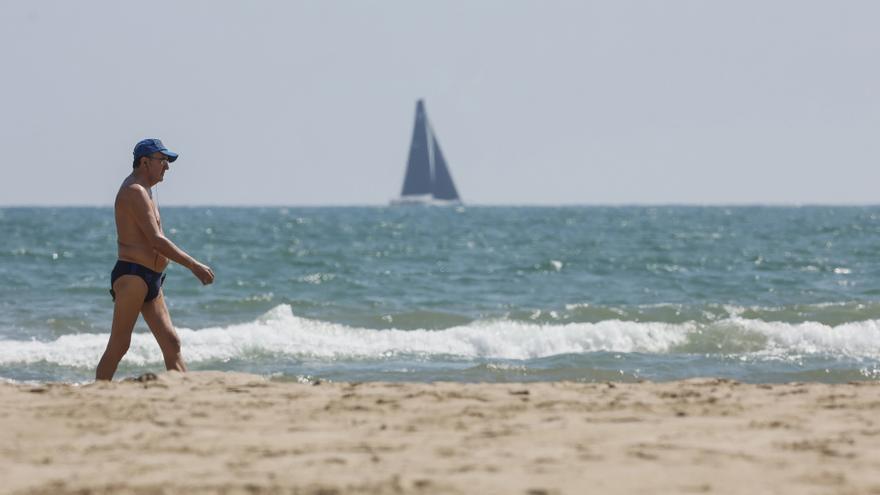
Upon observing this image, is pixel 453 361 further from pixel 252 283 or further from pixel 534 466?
pixel 252 283

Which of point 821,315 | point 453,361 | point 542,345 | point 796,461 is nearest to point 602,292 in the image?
point 821,315

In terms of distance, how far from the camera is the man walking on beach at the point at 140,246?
683 centimetres

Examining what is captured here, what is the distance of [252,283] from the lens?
68.6ft

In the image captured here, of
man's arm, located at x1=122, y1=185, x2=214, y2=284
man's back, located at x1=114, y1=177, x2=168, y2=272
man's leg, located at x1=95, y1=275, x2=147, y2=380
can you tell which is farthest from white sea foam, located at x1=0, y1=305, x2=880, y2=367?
man's arm, located at x1=122, y1=185, x2=214, y2=284

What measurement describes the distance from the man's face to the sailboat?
9859 cm

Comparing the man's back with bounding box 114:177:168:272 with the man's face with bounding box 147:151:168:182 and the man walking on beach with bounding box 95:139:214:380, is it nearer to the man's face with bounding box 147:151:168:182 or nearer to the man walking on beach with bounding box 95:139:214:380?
the man walking on beach with bounding box 95:139:214:380

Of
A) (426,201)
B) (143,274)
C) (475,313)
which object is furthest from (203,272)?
(426,201)

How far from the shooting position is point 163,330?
7.06 metres

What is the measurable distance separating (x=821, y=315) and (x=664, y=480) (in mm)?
12323

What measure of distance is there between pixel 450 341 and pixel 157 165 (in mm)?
7318

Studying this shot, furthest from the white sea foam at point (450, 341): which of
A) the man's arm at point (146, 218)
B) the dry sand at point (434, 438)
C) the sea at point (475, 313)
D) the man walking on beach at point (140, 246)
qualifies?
the dry sand at point (434, 438)

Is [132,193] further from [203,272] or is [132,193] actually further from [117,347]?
[117,347]

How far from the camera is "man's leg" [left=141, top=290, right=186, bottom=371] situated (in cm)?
702

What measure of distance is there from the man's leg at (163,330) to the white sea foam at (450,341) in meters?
4.82
